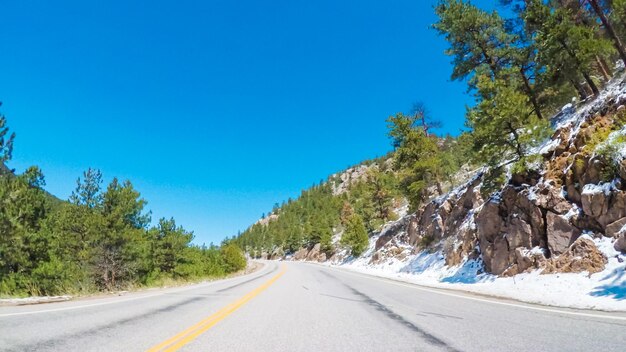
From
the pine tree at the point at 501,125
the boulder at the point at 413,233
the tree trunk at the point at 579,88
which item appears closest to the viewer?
the pine tree at the point at 501,125

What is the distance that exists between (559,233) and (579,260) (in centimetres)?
219

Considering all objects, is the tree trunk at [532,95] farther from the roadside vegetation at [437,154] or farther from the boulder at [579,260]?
the boulder at [579,260]

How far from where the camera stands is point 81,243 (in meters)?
25.3

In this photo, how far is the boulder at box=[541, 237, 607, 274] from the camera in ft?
36.9

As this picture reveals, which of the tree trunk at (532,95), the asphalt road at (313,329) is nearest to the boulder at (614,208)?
the asphalt road at (313,329)

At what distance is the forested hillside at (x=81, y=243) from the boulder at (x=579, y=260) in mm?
17931

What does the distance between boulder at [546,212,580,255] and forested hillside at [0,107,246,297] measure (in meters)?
18.6

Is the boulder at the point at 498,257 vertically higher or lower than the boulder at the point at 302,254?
lower

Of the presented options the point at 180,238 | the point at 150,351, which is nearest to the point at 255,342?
the point at 150,351

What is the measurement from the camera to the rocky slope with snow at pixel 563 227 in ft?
35.7

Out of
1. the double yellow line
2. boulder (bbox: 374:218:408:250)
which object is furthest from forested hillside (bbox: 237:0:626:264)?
the double yellow line

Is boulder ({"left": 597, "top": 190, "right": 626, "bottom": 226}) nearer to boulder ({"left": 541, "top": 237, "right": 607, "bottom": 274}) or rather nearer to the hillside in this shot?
the hillside

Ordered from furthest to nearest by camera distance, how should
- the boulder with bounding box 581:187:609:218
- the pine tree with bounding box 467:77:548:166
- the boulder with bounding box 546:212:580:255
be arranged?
the pine tree with bounding box 467:77:548:166, the boulder with bounding box 546:212:580:255, the boulder with bounding box 581:187:609:218

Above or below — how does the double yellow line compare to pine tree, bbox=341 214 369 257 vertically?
below
